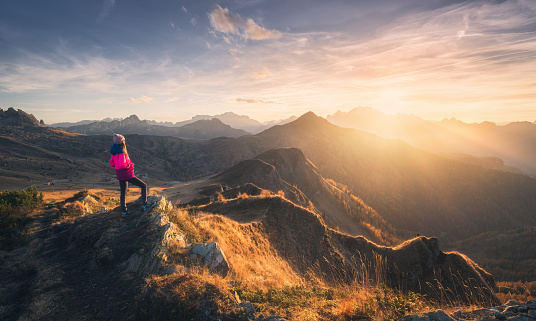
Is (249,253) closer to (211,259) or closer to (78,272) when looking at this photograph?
(211,259)

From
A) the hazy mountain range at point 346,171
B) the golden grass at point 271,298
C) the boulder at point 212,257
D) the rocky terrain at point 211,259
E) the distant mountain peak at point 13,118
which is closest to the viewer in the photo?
the golden grass at point 271,298

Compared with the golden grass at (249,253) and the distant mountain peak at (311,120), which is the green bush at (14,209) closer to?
the golden grass at (249,253)

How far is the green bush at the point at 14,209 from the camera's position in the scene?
1083 cm

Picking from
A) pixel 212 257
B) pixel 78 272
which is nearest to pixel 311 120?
pixel 212 257

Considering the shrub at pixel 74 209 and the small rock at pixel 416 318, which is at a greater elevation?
the small rock at pixel 416 318

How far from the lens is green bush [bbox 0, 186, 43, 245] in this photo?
1083cm

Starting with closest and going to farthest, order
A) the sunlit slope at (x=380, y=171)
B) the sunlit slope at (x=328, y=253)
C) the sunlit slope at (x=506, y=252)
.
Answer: the sunlit slope at (x=328, y=253) < the sunlit slope at (x=506, y=252) < the sunlit slope at (x=380, y=171)

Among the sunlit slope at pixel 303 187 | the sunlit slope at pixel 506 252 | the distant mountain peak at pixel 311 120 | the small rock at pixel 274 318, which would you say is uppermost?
the distant mountain peak at pixel 311 120

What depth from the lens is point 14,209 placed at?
13047 millimetres

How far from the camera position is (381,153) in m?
129

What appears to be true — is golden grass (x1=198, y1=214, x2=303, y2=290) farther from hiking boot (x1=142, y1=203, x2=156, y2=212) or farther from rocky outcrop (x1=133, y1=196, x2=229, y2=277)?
hiking boot (x1=142, y1=203, x2=156, y2=212)

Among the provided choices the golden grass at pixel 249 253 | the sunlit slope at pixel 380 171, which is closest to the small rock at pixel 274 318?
the golden grass at pixel 249 253

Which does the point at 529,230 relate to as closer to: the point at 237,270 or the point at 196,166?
the point at 237,270

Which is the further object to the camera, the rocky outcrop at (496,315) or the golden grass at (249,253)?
the golden grass at (249,253)
